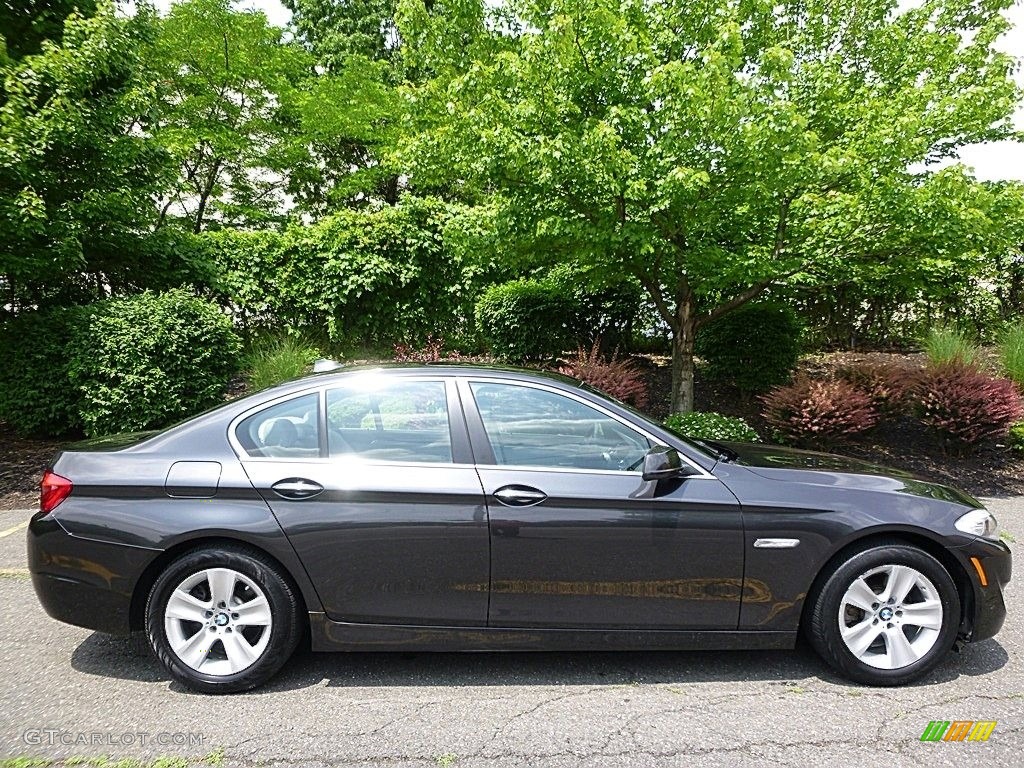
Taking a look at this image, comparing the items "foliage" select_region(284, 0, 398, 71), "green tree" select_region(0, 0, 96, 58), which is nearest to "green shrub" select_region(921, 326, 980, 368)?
"green tree" select_region(0, 0, 96, 58)

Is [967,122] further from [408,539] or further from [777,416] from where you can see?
[408,539]

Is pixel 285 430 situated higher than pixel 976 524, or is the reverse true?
pixel 285 430

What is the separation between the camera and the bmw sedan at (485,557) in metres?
2.81

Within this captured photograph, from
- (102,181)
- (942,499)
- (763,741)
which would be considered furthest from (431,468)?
(102,181)

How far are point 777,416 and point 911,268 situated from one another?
2.14m

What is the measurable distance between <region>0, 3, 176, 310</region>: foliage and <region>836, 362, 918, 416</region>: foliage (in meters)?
9.25

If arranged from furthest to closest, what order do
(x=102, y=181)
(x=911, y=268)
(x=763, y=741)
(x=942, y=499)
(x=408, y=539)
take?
(x=102, y=181) < (x=911, y=268) < (x=942, y=499) < (x=408, y=539) < (x=763, y=741)

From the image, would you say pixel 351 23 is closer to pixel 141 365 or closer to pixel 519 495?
pixel 141 365

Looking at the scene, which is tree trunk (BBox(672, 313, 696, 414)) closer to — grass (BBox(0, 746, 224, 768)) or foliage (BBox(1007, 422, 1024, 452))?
foliage (BBox(1007, 422, 1024, 452))

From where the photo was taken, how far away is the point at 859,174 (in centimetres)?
580

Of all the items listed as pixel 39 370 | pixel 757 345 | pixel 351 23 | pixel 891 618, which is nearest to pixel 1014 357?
pixel 757 345

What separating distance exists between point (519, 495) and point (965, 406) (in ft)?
22.2

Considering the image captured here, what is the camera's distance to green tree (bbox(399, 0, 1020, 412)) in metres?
5.61

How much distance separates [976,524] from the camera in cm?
297
